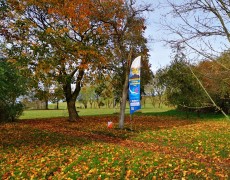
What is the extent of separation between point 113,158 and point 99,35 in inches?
645

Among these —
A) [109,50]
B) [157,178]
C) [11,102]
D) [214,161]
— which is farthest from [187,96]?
[157,178]

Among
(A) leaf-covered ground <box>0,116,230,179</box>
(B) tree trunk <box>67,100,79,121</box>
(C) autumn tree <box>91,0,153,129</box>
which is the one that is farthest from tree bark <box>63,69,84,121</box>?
(A) leaf-covered ground <box>0,116,230,179</box>

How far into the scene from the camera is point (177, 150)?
11.8m

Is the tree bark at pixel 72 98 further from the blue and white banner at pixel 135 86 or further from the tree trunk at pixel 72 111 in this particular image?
the blue and white banner at pixel 135 86

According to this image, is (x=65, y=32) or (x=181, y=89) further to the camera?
(x=181, y=89)

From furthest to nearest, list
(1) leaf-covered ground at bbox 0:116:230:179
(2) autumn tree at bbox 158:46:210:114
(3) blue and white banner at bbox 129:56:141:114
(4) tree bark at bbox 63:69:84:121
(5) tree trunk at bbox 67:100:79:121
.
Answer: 1. (2) autumn tree at bbox 158:46:210:114
2. (5) tree trunk at bbox 67:100:79:121
3. (4) tree bark at bbox 63:69:84:121
4. (3) blue and white banner at bbox 129:56:141:114
5. (1) leaf-covered ground at bbox 0:116:230:179

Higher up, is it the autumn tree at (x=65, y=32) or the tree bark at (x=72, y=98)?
the autumn tree at (x=65, y=32)

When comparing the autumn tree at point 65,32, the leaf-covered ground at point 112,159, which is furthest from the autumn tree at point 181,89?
the leaf-covered ground at point 112,159

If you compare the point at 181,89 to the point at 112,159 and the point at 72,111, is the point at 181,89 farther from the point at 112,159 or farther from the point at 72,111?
the point at 112,159

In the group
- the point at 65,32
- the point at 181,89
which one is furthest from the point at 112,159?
the point at 181,89

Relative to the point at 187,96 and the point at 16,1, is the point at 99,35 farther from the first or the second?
the point at 187,96

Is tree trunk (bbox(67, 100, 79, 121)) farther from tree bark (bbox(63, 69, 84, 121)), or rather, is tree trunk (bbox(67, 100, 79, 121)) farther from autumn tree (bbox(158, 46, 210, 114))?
autumn tree (bbox(158, 46, 210, 114))

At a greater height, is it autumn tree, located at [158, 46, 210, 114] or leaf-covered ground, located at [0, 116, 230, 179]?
autumn tree, located at [158, 46, 210, 114]

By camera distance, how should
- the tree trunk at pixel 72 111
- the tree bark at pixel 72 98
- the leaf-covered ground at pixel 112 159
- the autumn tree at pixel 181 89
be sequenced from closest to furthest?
the leaf-covered ground at pixel 112 159, the tree bark at pixel 72 98, the tree trunk at pixel 72 111, the autumn tree at pixel 181 89
